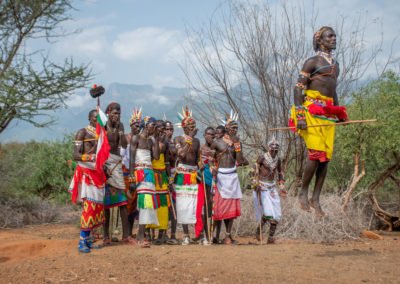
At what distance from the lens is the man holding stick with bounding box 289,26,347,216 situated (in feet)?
21.1

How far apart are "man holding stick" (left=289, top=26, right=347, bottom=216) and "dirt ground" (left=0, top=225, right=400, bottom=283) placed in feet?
3.00

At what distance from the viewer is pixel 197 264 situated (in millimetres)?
7016

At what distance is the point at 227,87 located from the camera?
13539 millimetres

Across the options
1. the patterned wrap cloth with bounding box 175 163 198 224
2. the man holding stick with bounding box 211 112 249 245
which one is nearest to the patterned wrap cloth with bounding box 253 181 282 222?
the man holding stick with bounding box 211 112 249 245

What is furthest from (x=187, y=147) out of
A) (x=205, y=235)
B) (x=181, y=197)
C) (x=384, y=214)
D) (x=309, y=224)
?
(x=384, y=214)

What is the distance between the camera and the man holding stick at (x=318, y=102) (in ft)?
21.1

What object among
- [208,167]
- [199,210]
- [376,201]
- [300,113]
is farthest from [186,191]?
[376,201]

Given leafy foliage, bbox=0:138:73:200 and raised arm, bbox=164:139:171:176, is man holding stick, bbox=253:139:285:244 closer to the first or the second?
raised arm, bbox=164:139:171:176

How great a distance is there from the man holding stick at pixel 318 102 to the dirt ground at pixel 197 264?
A: 0.91 m

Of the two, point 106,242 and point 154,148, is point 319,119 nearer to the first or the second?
point 154,148

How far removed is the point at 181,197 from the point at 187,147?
0.92 m

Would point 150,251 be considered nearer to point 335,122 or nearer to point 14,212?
point 335,122

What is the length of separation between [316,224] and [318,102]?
14.7 feet

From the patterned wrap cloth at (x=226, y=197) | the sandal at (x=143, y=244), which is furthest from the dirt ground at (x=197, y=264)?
the patterned wrap cloth at (x=226, y=197)
